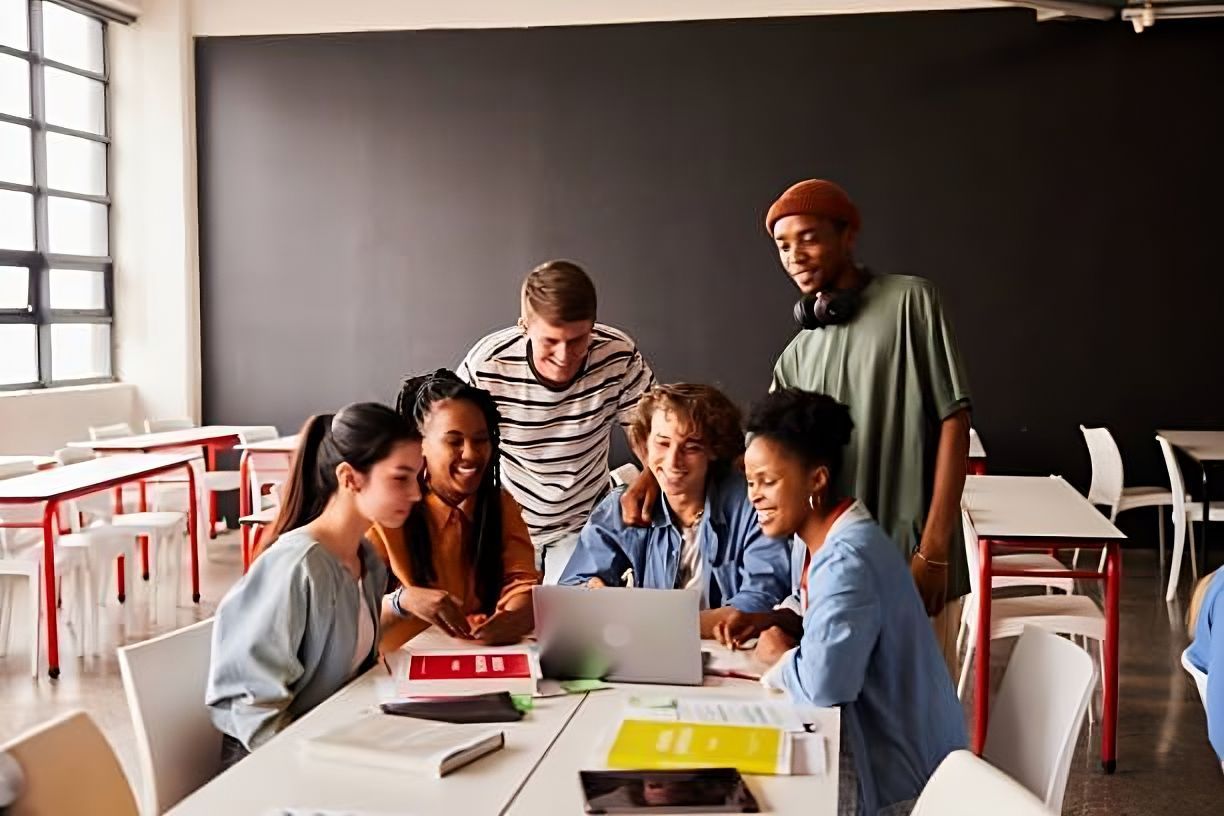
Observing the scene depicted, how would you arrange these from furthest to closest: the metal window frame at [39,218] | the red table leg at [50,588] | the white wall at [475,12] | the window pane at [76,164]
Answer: the window pane at [76,164] → the white wall at [475,12] → the metal window frame at [39,218] → the red table leg at [50,588]

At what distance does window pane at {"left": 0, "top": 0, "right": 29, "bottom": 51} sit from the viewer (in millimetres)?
8016

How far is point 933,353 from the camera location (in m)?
3.08

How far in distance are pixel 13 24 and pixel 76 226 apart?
4.54ft

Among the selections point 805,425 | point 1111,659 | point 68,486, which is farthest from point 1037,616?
point 68,486

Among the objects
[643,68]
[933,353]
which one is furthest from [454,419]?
[643,68]

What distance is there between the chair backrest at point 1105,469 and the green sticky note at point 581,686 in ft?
17.1

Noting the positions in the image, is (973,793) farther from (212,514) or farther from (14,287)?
(14,287)

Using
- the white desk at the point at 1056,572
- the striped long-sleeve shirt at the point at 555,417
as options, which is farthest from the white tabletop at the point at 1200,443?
the striped long-sleeve shirt at the point at 555,417

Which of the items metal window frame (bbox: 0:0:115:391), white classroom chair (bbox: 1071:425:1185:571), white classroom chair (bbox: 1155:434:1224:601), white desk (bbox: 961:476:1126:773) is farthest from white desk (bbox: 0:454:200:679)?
white classroom chair (bbox: 1155:434:1224:601)

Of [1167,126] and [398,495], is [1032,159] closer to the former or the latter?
[1167,126]

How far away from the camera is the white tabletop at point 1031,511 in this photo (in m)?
4.28

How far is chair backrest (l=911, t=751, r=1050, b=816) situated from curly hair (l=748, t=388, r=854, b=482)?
0.78m

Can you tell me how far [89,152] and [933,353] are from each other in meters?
7.53

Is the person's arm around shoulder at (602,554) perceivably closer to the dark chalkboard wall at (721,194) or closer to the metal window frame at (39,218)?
the dark chalkboard wall at (721,194)
